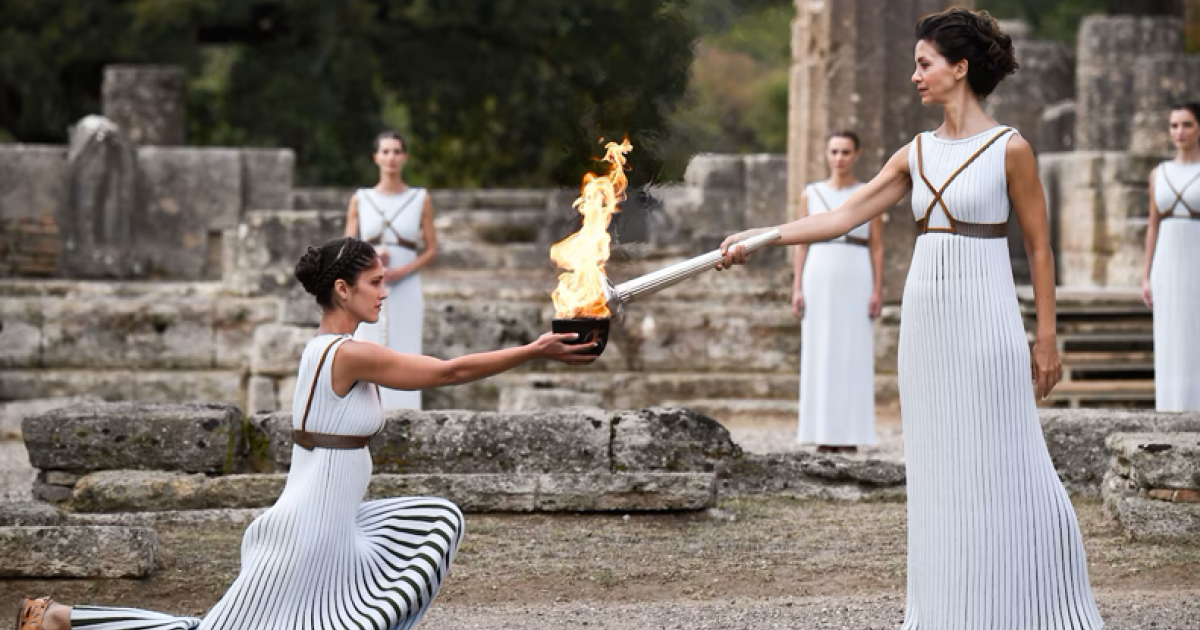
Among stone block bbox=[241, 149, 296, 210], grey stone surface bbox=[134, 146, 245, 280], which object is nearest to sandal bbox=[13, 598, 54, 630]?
grey stone surface bbox=[134, 146, 245, 280]

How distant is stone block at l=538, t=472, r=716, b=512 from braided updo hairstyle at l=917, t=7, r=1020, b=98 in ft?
9.06

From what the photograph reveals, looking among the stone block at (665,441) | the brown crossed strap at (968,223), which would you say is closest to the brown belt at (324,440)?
the brown crossed strap at (968,223)

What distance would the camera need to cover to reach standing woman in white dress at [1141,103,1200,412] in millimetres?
9023

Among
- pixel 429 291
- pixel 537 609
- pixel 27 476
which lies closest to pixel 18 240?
pixel 429 291

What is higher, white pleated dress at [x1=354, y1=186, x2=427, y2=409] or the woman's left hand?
white pleated dress at [x1=354, y1=186, x2=427, y2=409]

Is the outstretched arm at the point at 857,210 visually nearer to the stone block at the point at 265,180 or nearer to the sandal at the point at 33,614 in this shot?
the sandal at the point at 33,614

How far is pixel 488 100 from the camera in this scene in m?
25.0

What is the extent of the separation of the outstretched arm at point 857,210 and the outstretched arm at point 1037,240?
1.18ft

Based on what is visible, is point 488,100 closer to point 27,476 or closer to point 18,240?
point 18,240

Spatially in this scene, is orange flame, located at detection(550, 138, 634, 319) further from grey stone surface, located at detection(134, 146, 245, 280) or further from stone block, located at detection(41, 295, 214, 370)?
grey stone surface, located at detection(134, 146, 245, 280)

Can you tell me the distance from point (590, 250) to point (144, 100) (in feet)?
49.8

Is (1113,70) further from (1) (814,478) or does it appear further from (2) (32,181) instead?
(1) (814,478)

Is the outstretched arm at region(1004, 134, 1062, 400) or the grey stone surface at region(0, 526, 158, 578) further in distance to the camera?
the grey stone surface at region(0, 526, 158, 578)

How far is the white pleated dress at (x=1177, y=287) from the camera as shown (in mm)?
9062
